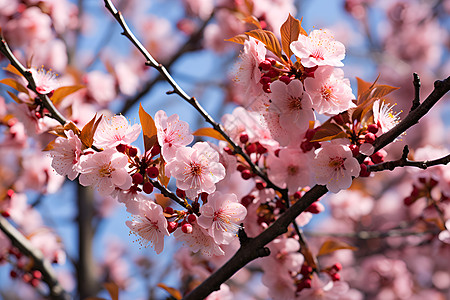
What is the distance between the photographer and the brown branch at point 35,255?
183 centimetres

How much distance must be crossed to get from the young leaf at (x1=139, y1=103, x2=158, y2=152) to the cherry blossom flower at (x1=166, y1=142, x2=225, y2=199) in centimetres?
9

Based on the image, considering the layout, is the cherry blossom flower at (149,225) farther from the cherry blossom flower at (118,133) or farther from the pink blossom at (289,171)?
the pink blossom at (289,171)

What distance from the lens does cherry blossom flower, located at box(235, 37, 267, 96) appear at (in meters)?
1.31

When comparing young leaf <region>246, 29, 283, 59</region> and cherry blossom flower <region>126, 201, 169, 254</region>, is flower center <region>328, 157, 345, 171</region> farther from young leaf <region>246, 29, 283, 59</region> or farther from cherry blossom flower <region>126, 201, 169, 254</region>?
cherry blossom flower <region>126, 201, 169, 254</region>

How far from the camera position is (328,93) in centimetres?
125

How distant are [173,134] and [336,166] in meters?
0.53

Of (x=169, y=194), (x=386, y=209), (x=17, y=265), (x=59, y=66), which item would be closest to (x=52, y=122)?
(x=169, y=194)

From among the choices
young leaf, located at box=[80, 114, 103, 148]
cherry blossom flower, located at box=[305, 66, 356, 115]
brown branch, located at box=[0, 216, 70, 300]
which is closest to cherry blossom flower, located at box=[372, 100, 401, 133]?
cherry blossom flower, located at box=[305, 66, 356, 115]

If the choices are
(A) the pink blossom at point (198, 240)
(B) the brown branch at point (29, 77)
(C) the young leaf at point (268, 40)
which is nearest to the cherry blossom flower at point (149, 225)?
(A) the pink blossom at point (198, 240)

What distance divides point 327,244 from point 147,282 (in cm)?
226

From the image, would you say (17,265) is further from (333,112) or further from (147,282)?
(333,112)

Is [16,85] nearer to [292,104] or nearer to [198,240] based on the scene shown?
[198,240]

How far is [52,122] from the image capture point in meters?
1.60

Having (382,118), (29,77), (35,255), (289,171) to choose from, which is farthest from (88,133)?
(35,255)
